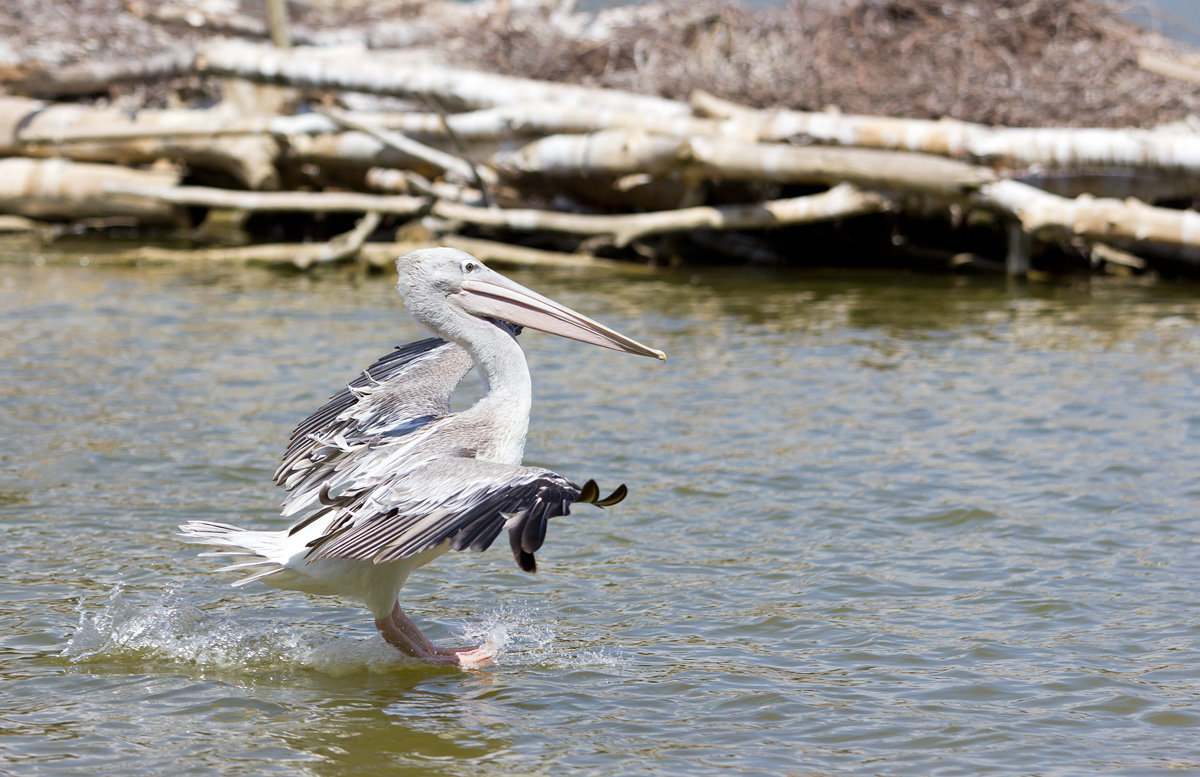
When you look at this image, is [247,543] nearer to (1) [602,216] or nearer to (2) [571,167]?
(2) [571,167]

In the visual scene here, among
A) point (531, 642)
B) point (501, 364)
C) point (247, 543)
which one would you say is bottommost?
point (531, 642)

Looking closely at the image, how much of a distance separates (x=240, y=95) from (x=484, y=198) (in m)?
4.15

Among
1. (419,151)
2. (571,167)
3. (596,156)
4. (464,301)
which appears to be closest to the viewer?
(464,301)

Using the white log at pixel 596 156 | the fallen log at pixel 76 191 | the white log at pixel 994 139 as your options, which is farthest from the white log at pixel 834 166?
the fallen log at pixel 76 191

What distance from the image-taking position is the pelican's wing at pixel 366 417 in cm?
495

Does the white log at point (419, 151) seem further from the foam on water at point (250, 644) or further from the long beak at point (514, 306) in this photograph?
the foam on water at point (250, 644)

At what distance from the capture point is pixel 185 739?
168 inches

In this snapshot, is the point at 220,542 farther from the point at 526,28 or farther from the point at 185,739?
the point at 526,28

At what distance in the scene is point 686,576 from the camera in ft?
19.1

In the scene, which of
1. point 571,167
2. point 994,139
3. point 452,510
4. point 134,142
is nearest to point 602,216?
point 571,167

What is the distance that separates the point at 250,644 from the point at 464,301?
1603 millimetres

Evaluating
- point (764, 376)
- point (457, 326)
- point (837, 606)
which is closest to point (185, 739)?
point (457, 326)

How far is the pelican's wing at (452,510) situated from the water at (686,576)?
26.5 inches

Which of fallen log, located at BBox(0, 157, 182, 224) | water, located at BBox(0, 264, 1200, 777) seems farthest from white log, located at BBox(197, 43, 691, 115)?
water, located at BBox(0, 264, 1200, 777)
